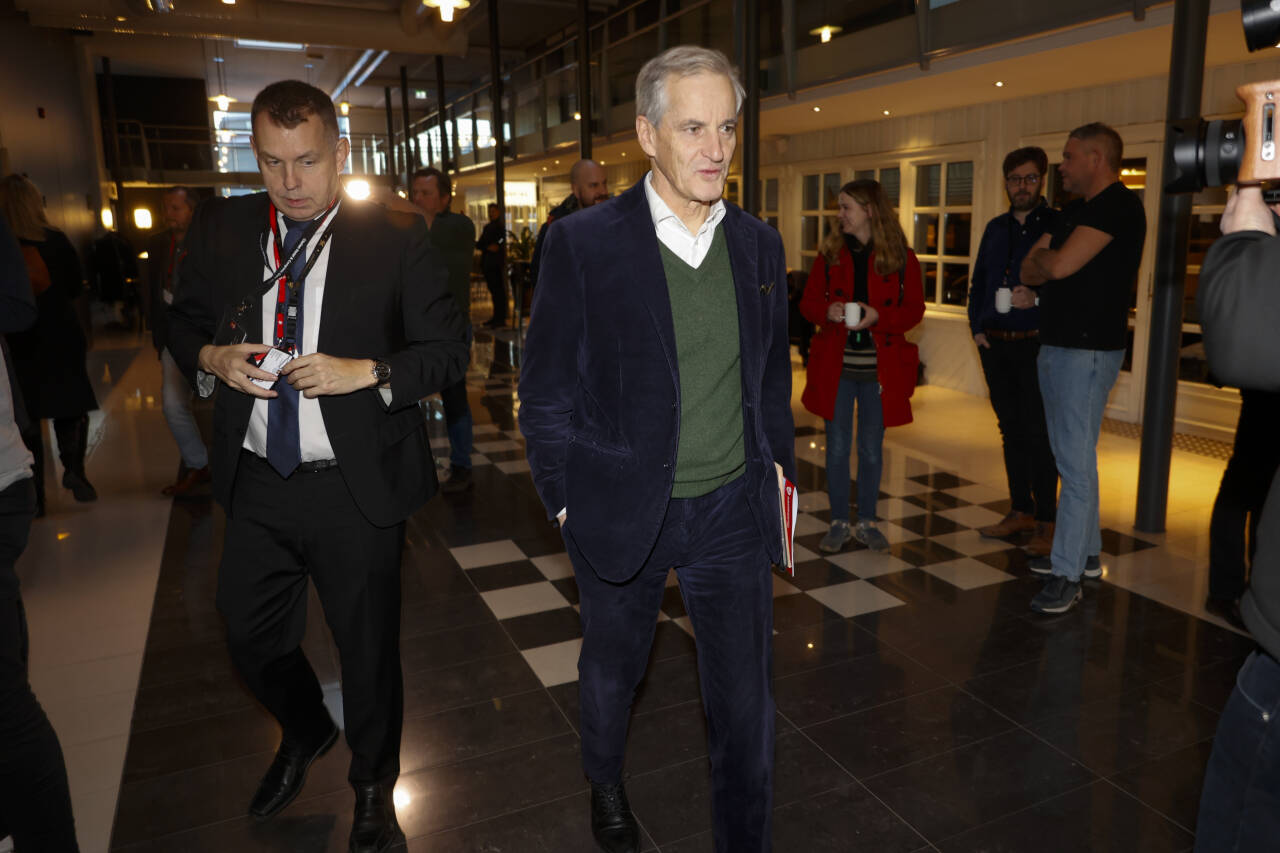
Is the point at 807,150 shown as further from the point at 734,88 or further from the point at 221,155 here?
the point at 221,155

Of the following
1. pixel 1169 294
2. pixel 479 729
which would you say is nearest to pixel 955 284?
pixel 1169 294

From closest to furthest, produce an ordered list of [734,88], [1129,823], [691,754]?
[734,88]
[1129,823]
[691,754]

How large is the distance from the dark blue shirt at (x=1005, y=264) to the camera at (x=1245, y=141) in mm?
2678

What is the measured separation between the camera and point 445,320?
6.44 ft

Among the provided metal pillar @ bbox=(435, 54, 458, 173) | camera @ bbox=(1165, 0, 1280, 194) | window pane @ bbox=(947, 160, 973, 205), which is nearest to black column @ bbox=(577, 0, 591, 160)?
window pane @ bbox=(947, 160, 973, 205)

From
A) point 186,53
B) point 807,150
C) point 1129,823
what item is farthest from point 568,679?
point 186,53

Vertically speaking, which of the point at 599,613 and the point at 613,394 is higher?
the point at 613,394

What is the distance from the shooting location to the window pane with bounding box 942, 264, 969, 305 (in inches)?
323

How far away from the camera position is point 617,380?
1683mm

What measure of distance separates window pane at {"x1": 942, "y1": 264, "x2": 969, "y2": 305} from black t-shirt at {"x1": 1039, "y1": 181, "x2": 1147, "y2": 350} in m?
5.05

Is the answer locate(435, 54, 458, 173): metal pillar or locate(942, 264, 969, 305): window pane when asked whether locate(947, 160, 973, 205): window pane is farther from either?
locate(435, 54, 458, 173): metal pillar

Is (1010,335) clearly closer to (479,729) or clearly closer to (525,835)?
(479,729)

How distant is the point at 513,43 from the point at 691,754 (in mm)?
17882

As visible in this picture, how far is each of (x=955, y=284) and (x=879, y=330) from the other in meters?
5.11
